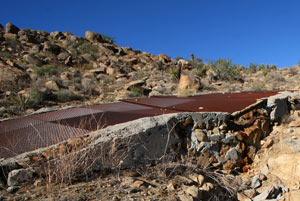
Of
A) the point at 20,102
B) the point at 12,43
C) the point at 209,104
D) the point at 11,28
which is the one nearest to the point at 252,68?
the point at 209,104

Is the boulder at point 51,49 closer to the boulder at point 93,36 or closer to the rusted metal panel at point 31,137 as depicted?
the boulder at point 93,36

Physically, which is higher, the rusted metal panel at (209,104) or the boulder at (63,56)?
the boulder at (63,56)

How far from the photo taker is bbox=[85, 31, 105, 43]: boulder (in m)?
23.2

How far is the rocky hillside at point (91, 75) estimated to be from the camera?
869 centimetres

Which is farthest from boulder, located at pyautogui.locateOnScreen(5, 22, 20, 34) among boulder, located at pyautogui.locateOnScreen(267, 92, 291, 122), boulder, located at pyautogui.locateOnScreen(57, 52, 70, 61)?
boulder, located at pyautogui.locateOnScreen(267, 92, 291, 122)

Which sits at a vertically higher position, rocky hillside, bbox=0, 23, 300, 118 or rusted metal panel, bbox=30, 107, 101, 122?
rocky hillside, bbox=0, 23, 300, 118

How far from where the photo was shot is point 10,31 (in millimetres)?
19984

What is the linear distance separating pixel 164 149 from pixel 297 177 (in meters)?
1.69

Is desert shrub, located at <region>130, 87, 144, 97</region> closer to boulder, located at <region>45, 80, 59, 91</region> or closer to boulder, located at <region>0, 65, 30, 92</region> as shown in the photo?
boulder, located at <region>45, 80, 59, 91</region>

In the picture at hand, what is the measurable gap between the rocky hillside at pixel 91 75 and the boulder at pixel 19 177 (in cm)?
484

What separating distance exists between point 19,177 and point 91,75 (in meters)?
12.6

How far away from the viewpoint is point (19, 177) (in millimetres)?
1688

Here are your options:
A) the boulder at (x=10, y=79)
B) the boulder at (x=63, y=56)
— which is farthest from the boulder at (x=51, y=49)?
the boulder at (x=10, y=79)

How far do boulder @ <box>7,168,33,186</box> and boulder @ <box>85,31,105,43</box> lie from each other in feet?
77.0
